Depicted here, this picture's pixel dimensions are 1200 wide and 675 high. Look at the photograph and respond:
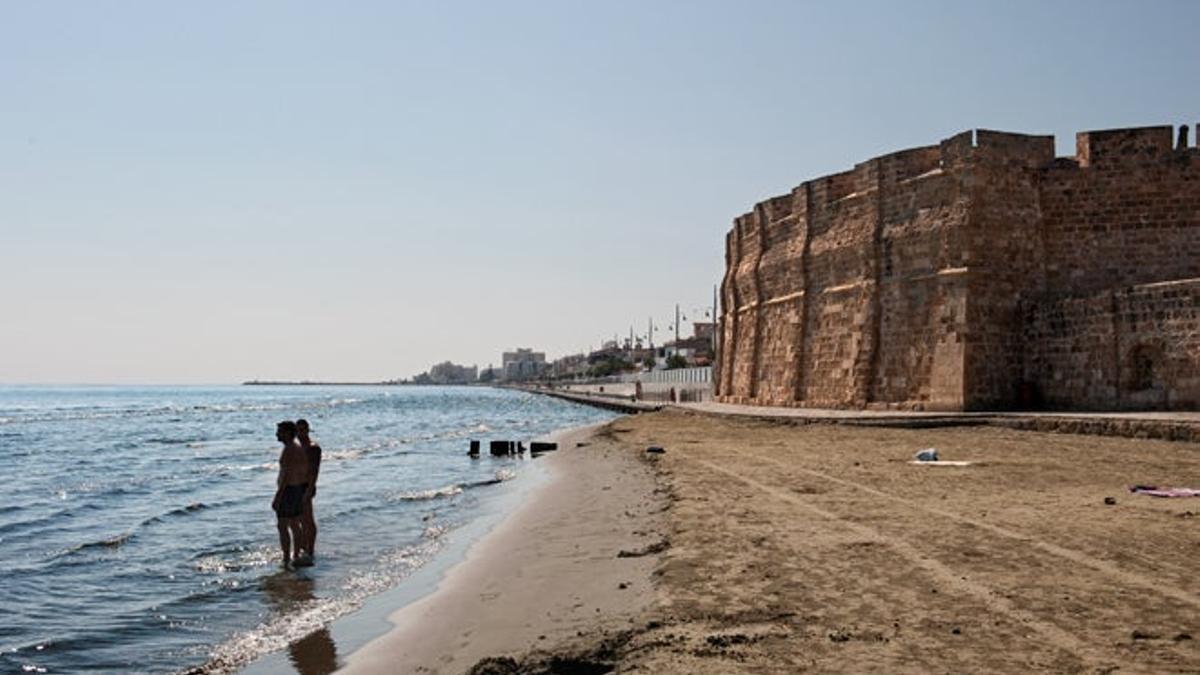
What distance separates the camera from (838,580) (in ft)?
23.2

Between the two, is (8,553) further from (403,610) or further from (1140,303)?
(1140,303)

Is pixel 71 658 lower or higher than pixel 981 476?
lower

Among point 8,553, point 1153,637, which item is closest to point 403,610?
point 1153,637

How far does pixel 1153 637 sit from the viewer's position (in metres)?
5.25

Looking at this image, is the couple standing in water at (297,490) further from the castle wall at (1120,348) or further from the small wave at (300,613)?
the castle wall at (1120,348)

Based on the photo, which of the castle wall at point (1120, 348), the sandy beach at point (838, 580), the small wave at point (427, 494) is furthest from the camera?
the castle wall at point (1120, 348)

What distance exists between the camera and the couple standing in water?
35.4 ft

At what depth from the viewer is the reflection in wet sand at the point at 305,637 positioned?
22.7 ft

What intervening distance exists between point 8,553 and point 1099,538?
42.0 feet

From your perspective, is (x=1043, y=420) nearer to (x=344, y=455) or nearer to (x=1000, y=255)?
(x=1000, y=255)

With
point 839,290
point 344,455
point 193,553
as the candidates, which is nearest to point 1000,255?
point 839,290


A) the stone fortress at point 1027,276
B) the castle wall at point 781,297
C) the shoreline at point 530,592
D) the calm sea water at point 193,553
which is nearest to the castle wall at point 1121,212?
the stone fortress at point 1027,276

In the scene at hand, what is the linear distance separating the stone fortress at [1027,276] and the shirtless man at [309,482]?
60.7 feet

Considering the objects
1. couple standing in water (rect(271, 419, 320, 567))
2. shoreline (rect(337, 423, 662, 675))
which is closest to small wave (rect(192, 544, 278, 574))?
couple standing in water (rect(271, 419, 320, 567))
